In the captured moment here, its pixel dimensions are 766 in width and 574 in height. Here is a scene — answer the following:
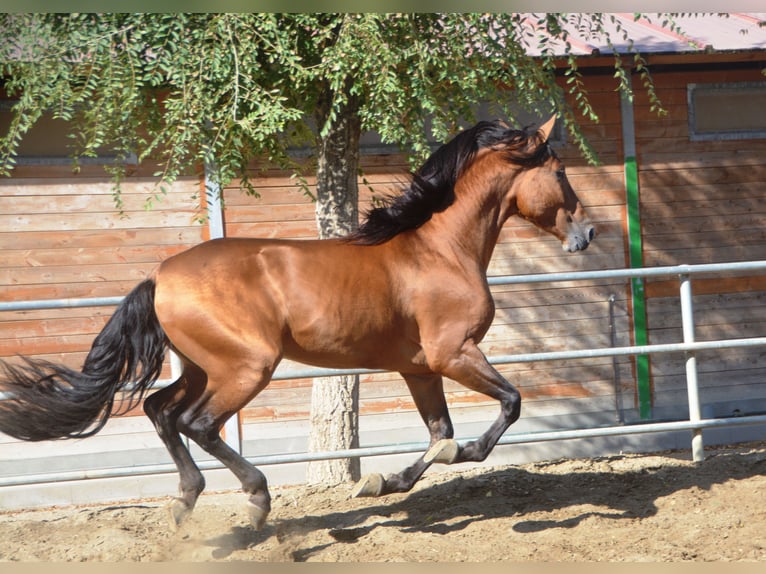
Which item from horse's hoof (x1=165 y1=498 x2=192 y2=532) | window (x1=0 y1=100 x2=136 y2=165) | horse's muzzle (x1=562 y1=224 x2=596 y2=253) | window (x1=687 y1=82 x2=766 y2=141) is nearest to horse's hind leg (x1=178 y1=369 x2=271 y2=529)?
horse's hoof (x1=165 y1=498 x2=192 y2=532)

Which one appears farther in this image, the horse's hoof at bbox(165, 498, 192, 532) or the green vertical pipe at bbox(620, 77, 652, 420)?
the green vertical pipe at bbox(620, 77, 652, 420)

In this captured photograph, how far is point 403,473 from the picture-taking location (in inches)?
180

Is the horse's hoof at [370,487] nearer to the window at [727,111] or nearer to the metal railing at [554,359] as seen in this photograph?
the metal railing at [554,359]

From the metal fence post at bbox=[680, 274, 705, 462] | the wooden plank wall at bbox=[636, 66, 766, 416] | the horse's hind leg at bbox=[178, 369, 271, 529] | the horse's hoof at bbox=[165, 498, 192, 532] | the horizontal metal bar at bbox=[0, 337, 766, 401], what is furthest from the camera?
the wooden plank wall at bbox=[636, 66, 766, 416]

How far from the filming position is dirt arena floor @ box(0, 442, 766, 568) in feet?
14.1

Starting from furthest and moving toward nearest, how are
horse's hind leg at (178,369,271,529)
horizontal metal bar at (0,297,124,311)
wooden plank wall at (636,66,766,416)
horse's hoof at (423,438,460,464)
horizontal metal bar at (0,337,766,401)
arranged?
1. wooden plank wall at (636,66,766,416)
2. horizontal metal bar at (0,337,766,401)
3. horizontal metal bar at (0,297,124,311)
4. horse's hoof at (423,438,460,464)
5. horse's hind leg at (178,369,271,529)

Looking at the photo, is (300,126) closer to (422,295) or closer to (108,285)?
(422,295)

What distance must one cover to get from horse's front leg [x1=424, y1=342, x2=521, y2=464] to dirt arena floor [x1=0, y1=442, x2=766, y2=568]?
0.45 meters

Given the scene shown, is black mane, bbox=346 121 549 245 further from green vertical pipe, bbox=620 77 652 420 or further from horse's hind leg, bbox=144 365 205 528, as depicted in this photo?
green vertical pipe, bbox=620 77 652 420

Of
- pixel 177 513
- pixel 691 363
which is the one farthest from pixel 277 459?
pixel 691 363

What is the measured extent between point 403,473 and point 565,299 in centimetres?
389

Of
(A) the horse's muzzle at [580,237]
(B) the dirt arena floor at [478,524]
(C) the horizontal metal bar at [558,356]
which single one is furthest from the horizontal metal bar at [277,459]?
(A) the horse's muzzle at [580,237]

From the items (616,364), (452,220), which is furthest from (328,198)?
(616,364)

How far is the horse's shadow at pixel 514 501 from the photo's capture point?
4.76m
